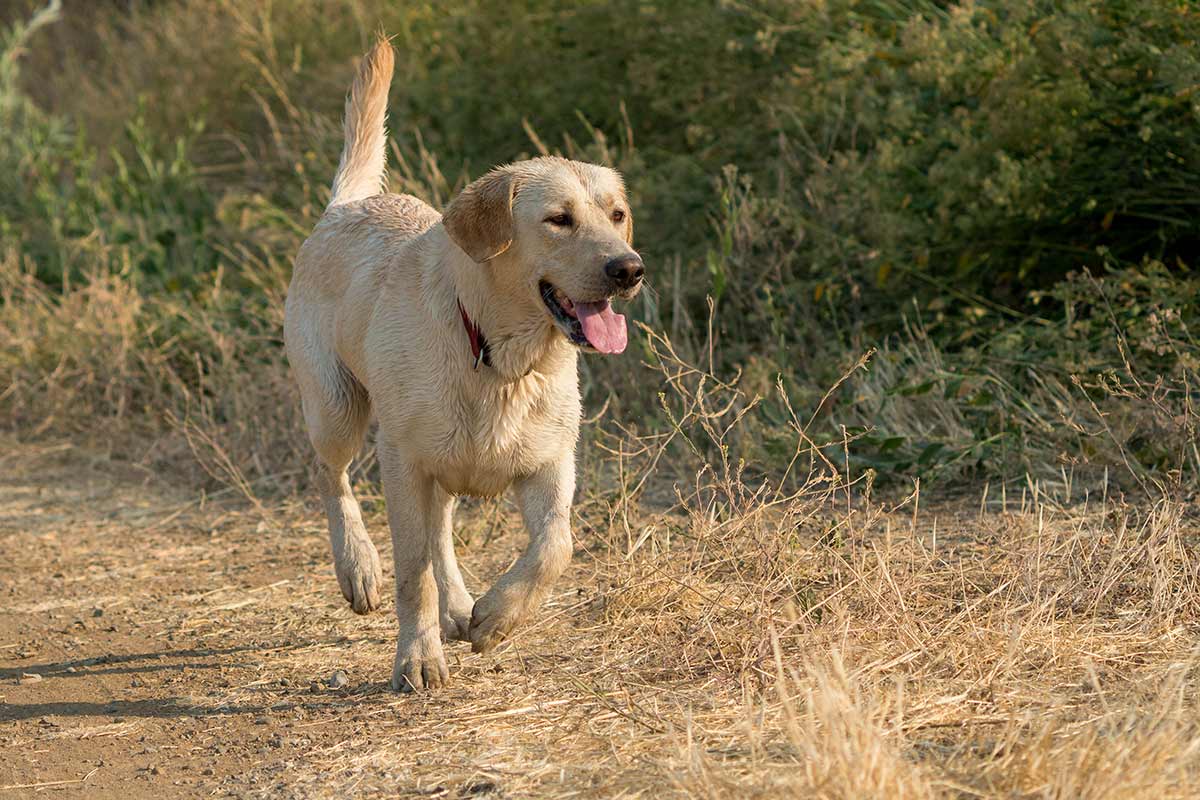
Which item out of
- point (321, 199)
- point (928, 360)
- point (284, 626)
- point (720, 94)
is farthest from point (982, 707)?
→ point (321, 199)

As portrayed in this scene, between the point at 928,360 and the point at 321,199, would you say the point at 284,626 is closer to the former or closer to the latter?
the point at 928,360

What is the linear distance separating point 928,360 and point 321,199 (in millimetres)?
3509

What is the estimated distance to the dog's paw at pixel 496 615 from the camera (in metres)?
4.04

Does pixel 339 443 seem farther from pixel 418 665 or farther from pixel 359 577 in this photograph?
pixel 418 665

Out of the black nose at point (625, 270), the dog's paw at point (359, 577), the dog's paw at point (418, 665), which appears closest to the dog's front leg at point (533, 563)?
the dog's paw at point (418, 665)

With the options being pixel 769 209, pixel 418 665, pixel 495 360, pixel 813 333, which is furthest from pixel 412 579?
pixel 769 209

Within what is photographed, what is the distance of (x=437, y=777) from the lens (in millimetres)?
3555

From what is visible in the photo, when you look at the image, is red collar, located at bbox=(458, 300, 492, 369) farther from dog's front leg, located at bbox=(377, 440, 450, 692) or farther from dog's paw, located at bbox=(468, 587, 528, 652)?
dog's paw, located at bbox=(468, 587, 528, 652)

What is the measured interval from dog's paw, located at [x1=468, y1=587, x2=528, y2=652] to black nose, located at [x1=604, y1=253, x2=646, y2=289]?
0.87 metres

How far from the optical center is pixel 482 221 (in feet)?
13.5

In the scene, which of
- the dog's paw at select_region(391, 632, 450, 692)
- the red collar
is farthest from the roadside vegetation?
the red collar

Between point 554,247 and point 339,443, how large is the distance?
1.26m

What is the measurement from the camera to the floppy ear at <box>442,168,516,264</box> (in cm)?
409

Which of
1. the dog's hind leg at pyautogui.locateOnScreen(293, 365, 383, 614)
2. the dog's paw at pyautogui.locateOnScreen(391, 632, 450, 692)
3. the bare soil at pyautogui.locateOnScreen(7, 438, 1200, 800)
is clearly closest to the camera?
the bare soil at pyautogui.locateOnScreen(7, 438, 1200, 800)
